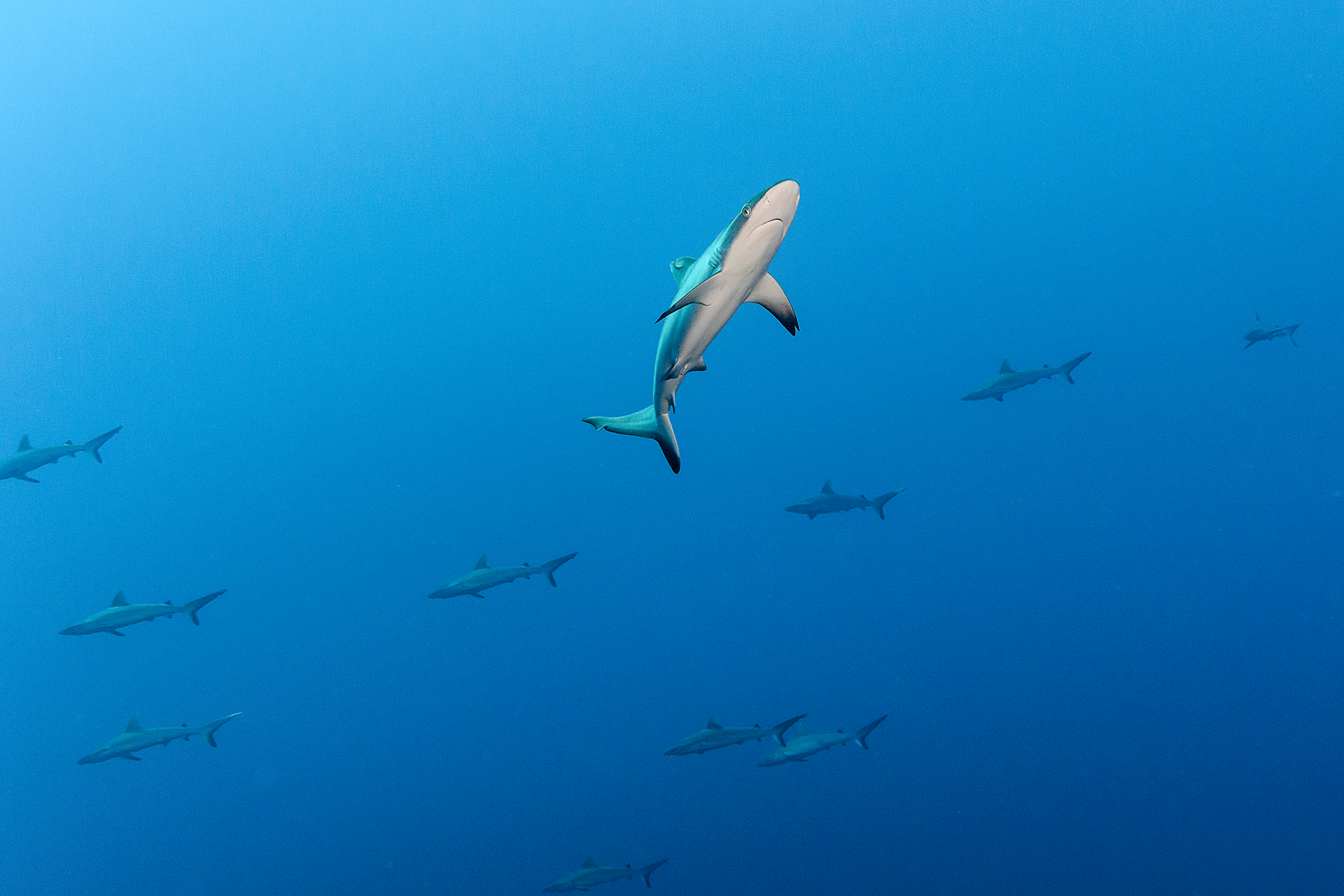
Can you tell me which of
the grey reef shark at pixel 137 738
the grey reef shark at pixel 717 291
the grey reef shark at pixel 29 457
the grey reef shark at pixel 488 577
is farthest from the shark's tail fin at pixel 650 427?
the grey reef shark at pixel 29 457

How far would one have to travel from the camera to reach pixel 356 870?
52.1 ft

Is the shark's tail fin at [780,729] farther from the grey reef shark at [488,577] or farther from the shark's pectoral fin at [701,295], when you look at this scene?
the shark's pectoral fin at [701,295]

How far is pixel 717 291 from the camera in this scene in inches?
109

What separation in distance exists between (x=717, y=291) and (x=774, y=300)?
51cm

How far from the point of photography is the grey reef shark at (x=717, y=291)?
2.52 meters

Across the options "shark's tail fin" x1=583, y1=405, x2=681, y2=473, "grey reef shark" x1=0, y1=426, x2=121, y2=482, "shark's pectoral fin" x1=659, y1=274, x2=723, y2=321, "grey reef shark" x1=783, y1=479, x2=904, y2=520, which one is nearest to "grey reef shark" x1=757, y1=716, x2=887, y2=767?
"grey reef shark" x1=783, y1=479, x2=904, y2=520

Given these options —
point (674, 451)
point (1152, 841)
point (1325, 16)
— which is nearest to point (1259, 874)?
→ point (1152, 841)

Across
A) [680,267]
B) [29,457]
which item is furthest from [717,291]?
[29,457]

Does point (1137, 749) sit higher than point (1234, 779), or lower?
higher

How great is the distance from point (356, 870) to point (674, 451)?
54.3 feet

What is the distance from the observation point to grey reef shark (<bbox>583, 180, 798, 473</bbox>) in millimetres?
2523

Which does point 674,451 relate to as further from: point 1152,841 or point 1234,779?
point 1234,779

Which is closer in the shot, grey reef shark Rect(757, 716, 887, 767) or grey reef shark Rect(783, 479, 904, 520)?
grey reef shark Rect(757, 716, 887, 767)

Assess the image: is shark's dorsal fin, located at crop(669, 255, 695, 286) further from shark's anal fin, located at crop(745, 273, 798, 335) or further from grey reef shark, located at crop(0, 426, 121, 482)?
grey reef shark, located at crop(0, 426, 121, 482)
